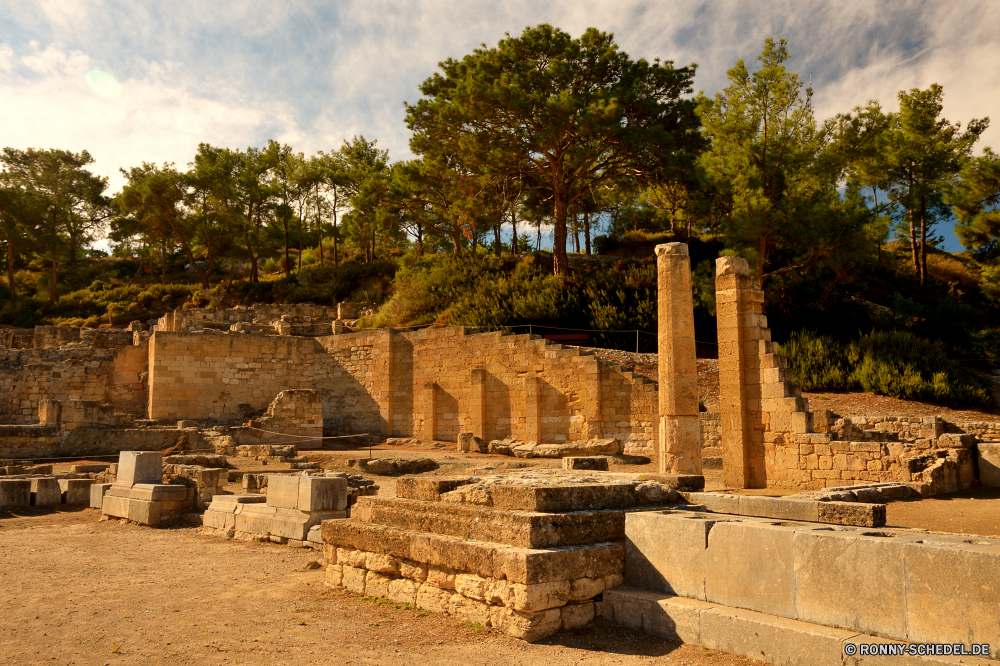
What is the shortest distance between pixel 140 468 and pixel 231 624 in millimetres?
6805

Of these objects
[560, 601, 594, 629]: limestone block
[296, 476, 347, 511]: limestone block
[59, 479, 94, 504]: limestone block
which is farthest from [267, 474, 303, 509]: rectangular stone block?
[59, 479, 94, 504]: limestone block

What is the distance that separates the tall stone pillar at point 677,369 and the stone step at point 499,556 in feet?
23.4

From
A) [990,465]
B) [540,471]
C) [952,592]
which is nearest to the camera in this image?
[952,592]

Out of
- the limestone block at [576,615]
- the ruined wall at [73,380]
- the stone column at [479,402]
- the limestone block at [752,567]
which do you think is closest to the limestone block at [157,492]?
the limestone block at [576,615]

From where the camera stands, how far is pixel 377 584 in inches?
230

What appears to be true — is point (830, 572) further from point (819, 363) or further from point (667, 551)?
point (819, 363)

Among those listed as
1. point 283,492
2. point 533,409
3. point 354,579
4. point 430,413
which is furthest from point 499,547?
point 430,413

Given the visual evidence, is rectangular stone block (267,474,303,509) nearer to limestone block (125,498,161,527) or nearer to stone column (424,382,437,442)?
limestone block (125,498,161,527)

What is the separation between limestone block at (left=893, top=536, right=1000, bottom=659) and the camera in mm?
3307

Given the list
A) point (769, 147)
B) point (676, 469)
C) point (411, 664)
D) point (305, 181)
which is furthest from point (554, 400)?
point (305, 181)

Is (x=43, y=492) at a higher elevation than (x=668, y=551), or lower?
lower

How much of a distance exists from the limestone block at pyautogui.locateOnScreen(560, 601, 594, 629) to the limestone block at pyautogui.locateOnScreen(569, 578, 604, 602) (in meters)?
0.05

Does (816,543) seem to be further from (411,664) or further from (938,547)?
(411,664)

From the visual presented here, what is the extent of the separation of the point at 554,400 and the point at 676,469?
24.0 feet
